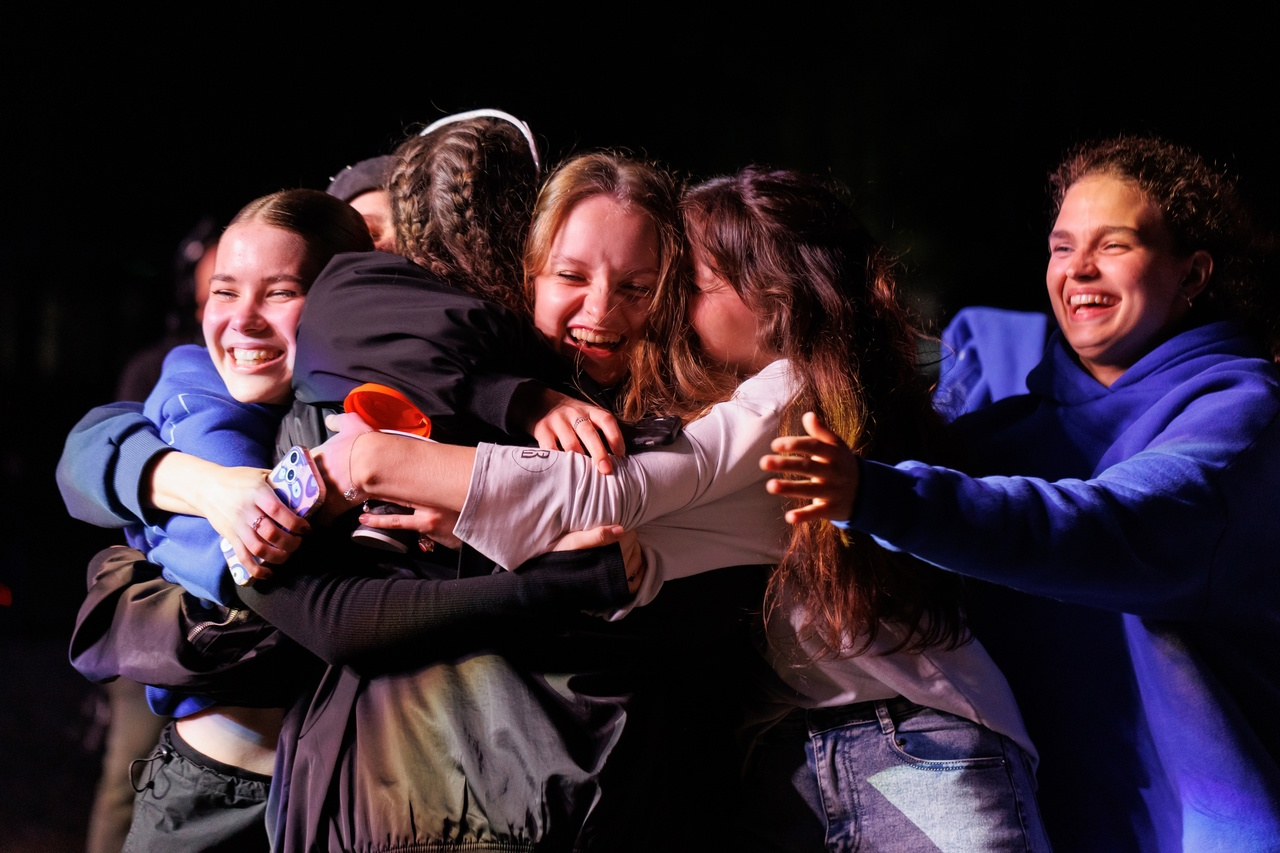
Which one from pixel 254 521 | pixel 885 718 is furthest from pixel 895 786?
pixel 254 521

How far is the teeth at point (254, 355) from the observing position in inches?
58.2

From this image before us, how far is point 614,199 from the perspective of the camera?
149cm

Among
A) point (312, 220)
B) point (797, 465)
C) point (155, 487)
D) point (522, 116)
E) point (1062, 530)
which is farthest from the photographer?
point (522, 116)

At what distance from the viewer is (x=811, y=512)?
105 cm

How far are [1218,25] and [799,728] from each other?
2.35m

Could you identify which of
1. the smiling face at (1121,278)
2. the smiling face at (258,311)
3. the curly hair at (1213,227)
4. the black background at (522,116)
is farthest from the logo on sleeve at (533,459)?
the black background at (522,116)

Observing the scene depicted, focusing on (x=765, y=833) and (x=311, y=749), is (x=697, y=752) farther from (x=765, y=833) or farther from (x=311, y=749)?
(x=311, y=749)

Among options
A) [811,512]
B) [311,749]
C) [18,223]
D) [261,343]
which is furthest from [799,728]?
[18,223]

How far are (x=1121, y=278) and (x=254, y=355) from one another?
1.35 m

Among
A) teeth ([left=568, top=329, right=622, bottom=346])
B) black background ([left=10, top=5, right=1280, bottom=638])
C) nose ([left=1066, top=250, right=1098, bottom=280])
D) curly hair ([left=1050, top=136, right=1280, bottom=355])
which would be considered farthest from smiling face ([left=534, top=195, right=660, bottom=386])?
black background ([left=10, top=5, right=1280, bottom=638])

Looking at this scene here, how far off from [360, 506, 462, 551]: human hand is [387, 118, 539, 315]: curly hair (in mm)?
394

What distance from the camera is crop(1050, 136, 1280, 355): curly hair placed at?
1.58m

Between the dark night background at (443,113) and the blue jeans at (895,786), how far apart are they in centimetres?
170

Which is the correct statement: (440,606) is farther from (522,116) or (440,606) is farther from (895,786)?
(522,116)
